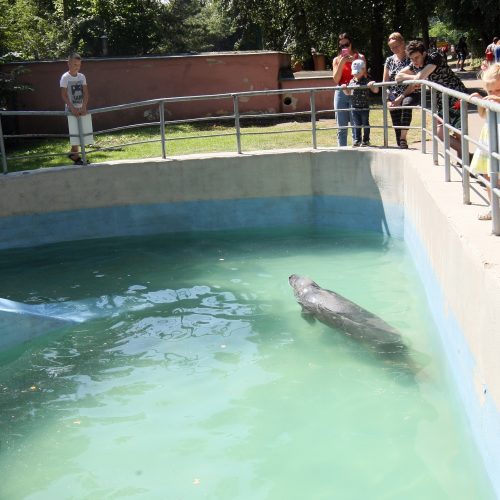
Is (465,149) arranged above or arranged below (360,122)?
above

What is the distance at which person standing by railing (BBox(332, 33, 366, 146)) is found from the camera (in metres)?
11.1

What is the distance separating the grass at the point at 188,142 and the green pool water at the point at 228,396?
425 cm

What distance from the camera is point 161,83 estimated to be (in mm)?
18938

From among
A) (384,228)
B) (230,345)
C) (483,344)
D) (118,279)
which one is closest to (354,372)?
(230,345)

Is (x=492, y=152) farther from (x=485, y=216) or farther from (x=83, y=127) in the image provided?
(x=83, y=127)

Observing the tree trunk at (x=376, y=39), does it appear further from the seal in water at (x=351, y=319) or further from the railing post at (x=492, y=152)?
the railing post at (x=492, y=152)

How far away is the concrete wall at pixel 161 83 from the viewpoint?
1823 cm

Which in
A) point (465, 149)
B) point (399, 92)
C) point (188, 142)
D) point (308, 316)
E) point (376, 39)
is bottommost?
point (308, 316)

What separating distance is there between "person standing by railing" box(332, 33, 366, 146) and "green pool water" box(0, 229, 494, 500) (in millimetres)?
2712

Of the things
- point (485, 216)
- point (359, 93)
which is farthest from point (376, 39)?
point (485, 216)

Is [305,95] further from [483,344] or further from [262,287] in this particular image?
[483,344]

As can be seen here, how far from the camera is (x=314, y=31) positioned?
2338 centimetres

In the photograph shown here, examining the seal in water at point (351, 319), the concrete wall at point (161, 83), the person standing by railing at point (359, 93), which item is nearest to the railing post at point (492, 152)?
the seal in water at point (351, 319)

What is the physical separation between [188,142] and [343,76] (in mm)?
4912
